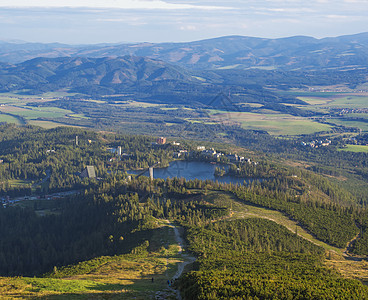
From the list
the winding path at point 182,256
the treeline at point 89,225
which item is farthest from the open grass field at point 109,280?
the treeline at point 89,225

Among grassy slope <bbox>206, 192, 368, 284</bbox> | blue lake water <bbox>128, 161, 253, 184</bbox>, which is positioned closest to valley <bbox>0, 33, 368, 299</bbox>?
grassy slope <bbox>206, 192, 368, 284</bbox>

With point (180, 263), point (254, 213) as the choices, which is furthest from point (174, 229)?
point (254, 213)

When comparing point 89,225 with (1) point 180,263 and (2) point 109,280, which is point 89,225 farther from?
(2) point 109,280

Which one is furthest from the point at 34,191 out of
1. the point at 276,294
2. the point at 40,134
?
the point at 276,294

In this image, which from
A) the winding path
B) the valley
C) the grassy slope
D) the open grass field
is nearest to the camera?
the open grass field

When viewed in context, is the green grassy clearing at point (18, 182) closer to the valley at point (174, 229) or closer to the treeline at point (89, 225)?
the valley at point (174, 229)

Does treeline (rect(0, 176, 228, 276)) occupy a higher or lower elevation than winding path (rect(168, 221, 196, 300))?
lower

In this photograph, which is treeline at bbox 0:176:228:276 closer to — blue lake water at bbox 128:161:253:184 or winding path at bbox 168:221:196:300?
winding path at bbox 168:221:196:300

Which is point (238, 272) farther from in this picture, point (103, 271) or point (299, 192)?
point (299, 192)

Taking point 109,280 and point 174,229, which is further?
point 174,229
